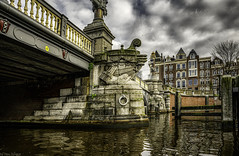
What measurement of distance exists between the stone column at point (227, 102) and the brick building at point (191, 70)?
38120mm

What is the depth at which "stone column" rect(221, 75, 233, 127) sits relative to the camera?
5762 mm

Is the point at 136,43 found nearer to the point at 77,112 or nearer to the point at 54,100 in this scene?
the point at 77,112

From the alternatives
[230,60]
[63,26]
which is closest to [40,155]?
[63,26]

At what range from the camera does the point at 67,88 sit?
8.12 meters

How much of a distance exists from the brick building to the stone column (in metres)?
38.1

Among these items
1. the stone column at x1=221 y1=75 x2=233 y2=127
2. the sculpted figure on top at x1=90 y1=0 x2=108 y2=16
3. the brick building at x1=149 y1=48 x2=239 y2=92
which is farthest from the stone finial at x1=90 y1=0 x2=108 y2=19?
the brick building at x1=149 y1=48 x2=239 y2=92

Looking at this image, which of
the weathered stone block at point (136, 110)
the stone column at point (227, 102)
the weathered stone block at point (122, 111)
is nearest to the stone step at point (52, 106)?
the weathered stone block at point (122, 111)

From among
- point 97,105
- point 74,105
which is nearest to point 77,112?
point 74,105

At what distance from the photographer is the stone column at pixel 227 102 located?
576 cm

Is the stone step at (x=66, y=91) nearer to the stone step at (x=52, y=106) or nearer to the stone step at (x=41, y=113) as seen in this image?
the stone step at (x=52, y=106)

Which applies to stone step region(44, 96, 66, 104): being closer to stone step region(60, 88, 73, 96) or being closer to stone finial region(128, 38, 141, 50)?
stone step region(60, 88, 73, 96)

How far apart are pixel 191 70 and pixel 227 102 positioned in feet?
148

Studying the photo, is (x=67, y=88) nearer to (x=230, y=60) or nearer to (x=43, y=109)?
(x=43, y=109)

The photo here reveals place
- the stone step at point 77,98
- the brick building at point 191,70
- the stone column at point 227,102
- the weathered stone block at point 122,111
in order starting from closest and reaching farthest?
1. the stone column at point 227,102
2. the weathered stone block at point 122,111
3. the stone step at point 77,98
4. the brick building at point 191,70
